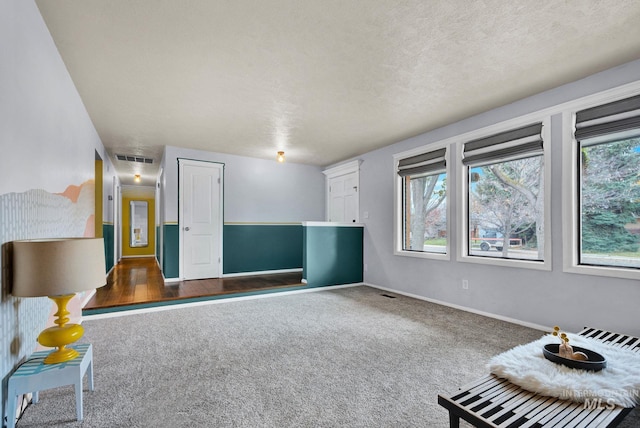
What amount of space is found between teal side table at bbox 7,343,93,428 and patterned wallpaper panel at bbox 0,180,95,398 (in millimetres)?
64

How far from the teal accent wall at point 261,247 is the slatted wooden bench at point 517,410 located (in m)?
5.07

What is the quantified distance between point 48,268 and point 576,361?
279cm

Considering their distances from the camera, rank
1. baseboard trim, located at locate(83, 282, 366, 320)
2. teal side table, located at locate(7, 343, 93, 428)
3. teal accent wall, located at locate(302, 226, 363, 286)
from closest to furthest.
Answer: teal side table, located at locate(7, 343, 93, 428), baseboard trim, located at locate(83, 282, 366, 320), teal accent wall, located at locate(302, 226, 363, 286)

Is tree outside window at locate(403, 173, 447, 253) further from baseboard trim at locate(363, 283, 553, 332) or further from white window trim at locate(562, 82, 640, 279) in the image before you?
white window trim at locate(562, 82, 640, 279)

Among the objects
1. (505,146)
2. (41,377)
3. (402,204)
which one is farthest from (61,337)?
(402,204)

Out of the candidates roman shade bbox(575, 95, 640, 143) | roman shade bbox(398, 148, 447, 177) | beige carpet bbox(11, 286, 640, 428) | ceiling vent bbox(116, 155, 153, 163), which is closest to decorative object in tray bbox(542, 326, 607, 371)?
beige carpet bbox(11, 286, 640, 428)

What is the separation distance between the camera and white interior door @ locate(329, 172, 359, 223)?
6.03 m

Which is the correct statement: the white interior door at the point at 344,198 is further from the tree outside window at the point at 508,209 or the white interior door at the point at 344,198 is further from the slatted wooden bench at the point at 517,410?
the slatted wooden bench at the point at 517,410

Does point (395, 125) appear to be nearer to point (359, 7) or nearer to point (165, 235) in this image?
point (359, 7)

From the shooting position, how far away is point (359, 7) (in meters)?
1.92

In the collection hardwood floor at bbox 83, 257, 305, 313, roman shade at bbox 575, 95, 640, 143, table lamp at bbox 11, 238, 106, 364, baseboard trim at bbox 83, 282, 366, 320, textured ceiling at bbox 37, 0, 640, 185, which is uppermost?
textured ceiling at bbox 37, 0, 640, 185

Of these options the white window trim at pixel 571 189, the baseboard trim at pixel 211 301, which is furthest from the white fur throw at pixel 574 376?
the baseboard trim at pixel 211 301

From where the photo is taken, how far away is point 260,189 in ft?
20.6

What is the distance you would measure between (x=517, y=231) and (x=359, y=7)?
2.92 m
